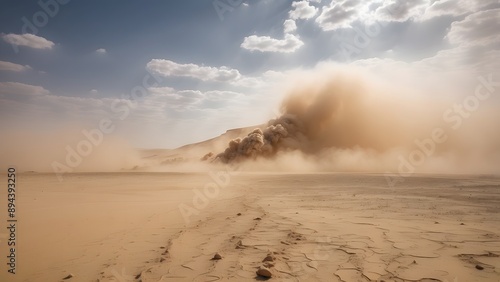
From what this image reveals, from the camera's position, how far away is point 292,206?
7598 millimetres

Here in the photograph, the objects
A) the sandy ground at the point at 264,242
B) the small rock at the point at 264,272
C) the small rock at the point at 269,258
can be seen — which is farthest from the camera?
the small rock at the point at 269,258

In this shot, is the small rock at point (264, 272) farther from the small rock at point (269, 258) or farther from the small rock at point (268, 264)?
the small rock at point (269, 258)

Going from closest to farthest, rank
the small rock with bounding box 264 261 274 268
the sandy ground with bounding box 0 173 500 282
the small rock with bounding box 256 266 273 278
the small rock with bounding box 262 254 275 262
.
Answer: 1. the small rock with bounding box 256 266 273 278
2. the sandy ground with bounding box 0 173 500 282
3. the small rock with bounding box 264 261 274 268
4. the small rock with bounding box 262 254 275 262

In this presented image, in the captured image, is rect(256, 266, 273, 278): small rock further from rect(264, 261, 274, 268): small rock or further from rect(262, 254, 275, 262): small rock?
rect(262, 254, 275, 262): small rock

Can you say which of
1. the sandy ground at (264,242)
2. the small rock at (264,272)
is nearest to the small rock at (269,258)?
the sandy ground at (264,242)

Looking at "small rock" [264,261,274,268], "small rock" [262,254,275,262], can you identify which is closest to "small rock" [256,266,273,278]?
"small rock" [264,261,274,268]

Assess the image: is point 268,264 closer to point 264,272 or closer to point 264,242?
point 264,272

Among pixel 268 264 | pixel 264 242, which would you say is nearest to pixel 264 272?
pixel 268 264

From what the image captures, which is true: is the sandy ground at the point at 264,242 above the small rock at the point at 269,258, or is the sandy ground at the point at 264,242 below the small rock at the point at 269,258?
below

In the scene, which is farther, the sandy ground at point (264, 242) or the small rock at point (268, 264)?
the small rock at point (268, 264)

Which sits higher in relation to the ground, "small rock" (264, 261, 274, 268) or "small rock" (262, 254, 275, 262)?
"small rock" (262, 254, 275, 262)

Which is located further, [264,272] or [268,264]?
[268,264]

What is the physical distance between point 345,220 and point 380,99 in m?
31.0

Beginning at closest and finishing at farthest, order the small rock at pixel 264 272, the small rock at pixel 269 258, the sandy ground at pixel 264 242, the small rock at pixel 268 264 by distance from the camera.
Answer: the small rock at pixel 264 272
the sandy ground at pixel 264 242
the small rock at pixel 268 264
the small rock at pixel 269 258
